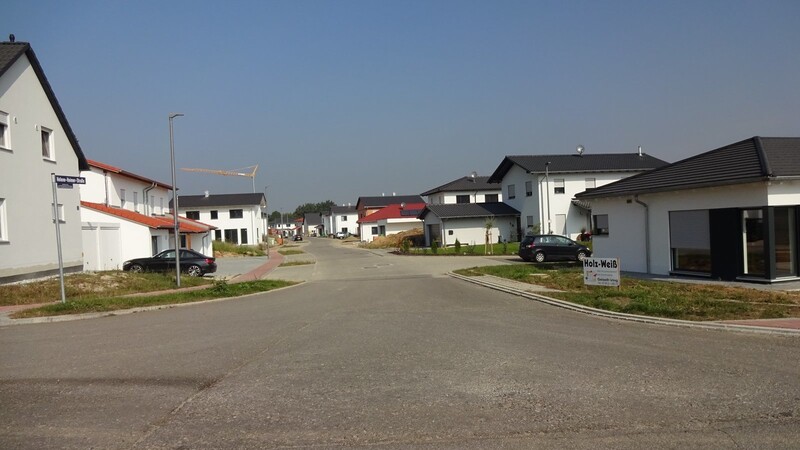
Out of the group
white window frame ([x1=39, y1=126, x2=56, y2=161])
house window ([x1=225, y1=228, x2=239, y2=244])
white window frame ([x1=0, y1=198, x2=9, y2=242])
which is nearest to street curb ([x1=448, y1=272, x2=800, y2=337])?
white window frame ([x1=0, y1=198, x2=9, y2=242])

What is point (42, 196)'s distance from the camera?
74.5ft

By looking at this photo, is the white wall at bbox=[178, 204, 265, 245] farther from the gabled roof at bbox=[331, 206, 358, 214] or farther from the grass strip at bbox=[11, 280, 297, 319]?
the gabled roof at bbox=[331, 206, 358, 214]

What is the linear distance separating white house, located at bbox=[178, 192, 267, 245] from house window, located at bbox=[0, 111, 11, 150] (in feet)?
173

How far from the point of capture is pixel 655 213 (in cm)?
2130

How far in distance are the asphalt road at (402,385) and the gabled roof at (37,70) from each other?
12769 millimetres

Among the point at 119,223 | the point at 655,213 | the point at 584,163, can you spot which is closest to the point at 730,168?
the point at 655,213

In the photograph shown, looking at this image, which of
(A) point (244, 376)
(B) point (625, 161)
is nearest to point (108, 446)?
(A) point (244, 376)

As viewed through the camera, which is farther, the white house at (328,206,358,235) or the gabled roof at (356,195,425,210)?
the white house at (328,206,358,235)

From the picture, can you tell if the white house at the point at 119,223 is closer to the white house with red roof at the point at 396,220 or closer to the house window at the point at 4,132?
the house window at the point at 4,132

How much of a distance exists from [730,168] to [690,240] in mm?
2560

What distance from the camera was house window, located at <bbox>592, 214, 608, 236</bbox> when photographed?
24391mm

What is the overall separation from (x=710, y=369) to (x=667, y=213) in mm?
14148

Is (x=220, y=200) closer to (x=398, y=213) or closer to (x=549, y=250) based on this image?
(x=398, y=213)

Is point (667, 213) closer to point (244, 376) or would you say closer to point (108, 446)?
point (244, 376)
